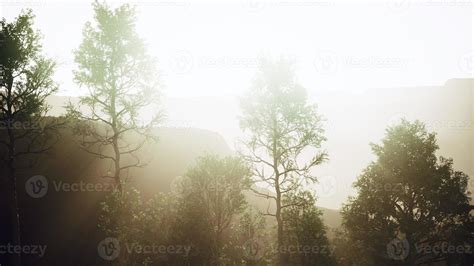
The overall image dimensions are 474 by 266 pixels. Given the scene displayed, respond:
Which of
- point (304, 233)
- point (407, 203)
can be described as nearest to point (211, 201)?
point (304, 233)

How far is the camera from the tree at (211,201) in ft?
63.1

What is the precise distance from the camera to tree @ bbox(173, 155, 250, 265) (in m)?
19.2

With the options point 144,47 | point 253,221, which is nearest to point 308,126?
point 253,221

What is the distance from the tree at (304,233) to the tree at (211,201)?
355 centimetres

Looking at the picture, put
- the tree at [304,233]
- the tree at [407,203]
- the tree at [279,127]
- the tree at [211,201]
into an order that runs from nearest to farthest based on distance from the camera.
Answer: the tree at [211,201] < the tree at [279,127] < the tree at [407,203] < the tree at [304,233]

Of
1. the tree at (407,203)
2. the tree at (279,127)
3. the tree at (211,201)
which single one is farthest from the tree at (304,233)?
the tree at (211,201)

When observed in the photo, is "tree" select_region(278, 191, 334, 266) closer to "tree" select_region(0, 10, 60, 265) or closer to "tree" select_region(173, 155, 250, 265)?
"tree" select_region(173, 155, 250, 265)

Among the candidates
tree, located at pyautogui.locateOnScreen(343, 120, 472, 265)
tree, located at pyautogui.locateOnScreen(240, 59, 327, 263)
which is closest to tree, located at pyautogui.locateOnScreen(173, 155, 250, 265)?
tree, located at pyautogui.locateOnScreen(240, 59, 327, 263)

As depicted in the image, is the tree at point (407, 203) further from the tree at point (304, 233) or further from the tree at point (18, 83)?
the tree at point (18, 83)

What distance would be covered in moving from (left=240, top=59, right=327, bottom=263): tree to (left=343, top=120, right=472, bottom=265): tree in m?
5.04

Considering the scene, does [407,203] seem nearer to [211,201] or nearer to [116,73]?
[211,201]

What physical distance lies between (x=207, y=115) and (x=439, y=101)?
375 ft

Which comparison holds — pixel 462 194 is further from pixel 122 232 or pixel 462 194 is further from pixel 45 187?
pixel 45 187

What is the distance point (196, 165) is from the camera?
820 inches
